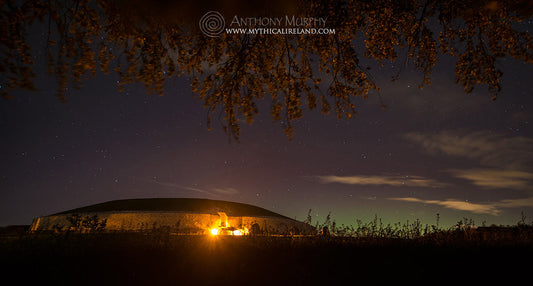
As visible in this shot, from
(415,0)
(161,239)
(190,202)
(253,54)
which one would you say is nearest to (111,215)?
(190,202)

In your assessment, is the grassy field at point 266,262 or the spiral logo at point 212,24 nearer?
the grassy field at point 266,262

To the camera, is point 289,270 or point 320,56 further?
point 320,56

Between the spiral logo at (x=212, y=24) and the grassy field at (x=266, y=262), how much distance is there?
450cm

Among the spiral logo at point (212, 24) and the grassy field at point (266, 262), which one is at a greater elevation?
the spiral logo at point (212, 24)

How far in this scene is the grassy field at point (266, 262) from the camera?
20.0 ft

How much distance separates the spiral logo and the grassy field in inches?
177

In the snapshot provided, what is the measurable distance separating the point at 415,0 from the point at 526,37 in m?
2.51

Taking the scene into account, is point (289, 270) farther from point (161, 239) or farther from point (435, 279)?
point (161, 239)

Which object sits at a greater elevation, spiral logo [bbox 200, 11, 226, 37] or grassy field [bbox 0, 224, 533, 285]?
spiral logo [bbox 200, 11, 226, 37]

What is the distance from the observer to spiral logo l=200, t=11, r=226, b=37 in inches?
250

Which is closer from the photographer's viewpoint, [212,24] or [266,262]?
[266,262]

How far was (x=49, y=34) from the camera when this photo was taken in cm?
604

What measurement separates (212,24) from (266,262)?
15.7 feet

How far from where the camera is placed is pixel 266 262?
265 inches
